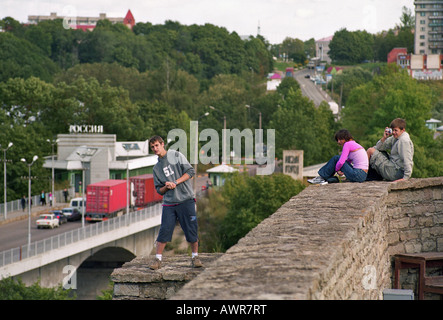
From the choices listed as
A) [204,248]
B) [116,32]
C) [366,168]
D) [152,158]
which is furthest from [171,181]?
[116,32]

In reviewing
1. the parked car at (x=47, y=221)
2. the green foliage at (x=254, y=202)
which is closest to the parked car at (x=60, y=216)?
the parked car at (x=47, y=221)

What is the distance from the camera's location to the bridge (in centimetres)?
4334

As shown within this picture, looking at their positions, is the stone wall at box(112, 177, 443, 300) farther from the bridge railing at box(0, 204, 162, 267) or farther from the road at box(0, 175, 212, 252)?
the road at box(0, 175, 212, 252)

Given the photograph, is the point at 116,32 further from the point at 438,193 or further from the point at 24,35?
the point at 438,193

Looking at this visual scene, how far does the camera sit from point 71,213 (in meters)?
→ 58.8

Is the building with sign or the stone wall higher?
the stone wall

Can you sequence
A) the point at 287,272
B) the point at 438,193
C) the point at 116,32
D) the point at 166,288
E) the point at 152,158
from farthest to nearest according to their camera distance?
the point at 116,32 → the point at 152,158 → the point at 438,193 → the point at 166,288 → the point at 287,272

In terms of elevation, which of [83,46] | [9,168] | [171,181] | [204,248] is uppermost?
[83,46]

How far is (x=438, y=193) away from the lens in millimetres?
12688

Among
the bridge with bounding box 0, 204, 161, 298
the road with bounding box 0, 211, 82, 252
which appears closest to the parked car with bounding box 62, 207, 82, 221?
the road with bounding box 0, 211, 82, 252

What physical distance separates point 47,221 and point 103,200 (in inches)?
213

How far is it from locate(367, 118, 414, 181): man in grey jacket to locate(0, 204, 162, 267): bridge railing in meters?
29.5

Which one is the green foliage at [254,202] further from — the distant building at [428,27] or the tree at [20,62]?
the distant building at [428,27]

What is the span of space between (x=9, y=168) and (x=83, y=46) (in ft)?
350
